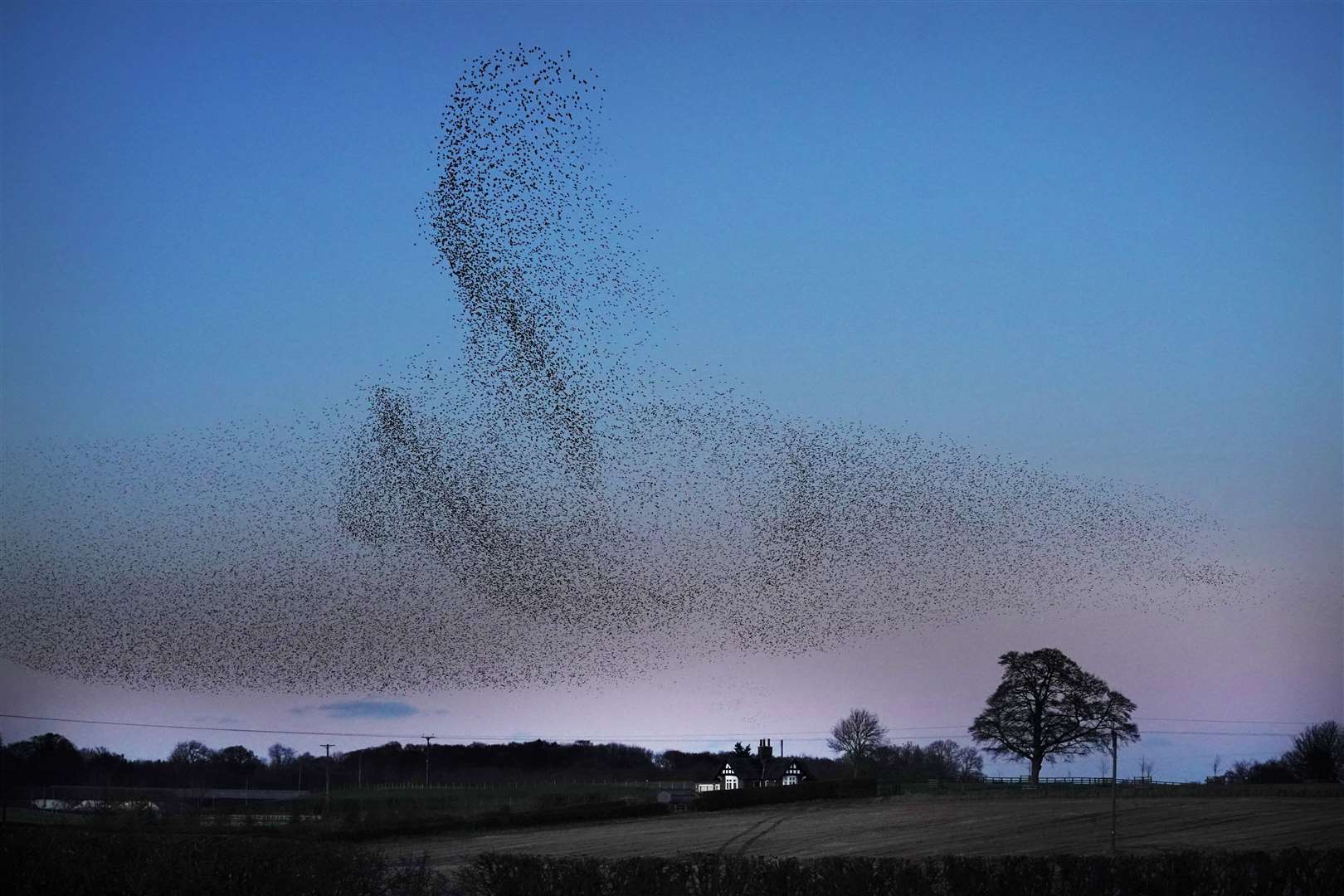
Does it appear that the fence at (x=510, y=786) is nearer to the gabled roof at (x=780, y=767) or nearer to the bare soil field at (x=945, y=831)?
the gabled roof at (x=780, y=767)

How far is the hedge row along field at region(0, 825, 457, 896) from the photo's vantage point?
96.7 feet

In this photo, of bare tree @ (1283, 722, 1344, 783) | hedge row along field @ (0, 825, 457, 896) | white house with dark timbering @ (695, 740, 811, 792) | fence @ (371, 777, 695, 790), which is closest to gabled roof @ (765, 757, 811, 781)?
white house with dark timbering @ (695, 740, 811, 792)

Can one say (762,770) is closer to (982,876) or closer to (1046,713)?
(1046,713)

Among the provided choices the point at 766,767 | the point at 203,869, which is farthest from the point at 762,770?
the point at 203,869

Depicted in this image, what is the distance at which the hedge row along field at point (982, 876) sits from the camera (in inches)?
1062

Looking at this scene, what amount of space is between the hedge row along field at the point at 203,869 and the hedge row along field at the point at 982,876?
178 inches

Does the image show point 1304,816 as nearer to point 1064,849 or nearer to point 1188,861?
→ point 1064,849

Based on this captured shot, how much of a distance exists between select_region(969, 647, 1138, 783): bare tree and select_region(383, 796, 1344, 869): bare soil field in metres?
21.5

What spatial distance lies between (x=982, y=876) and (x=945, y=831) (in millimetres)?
37020

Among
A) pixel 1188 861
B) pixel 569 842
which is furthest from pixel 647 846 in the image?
pixel 1188 861

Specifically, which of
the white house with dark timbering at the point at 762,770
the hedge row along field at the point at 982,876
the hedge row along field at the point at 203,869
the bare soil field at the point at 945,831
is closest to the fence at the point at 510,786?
the white house with dark timbering at the point at 762,770

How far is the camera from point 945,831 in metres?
62.8

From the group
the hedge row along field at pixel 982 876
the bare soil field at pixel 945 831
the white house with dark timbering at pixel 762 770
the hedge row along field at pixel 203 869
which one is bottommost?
the white house with dark timbering at pixel 762 770

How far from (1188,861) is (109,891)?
24855mm
